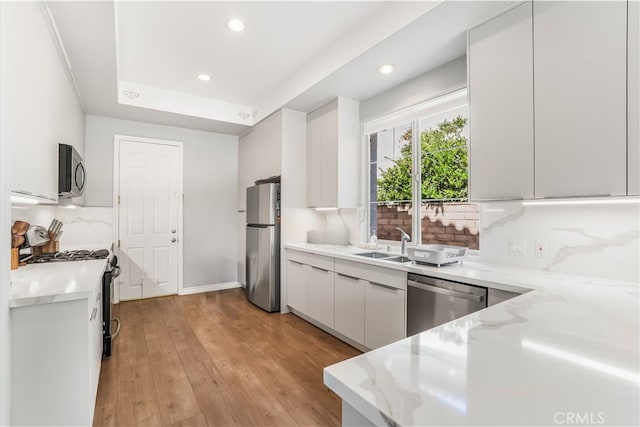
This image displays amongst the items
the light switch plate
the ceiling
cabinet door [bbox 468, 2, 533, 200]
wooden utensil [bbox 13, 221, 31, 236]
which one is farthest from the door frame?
the light switch plate

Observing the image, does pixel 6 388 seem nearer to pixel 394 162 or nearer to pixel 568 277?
pixel 568 277

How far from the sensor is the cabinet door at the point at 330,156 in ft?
11.5

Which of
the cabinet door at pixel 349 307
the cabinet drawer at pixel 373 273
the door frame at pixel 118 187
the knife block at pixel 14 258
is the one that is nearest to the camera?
the knife block at pixel 14 258

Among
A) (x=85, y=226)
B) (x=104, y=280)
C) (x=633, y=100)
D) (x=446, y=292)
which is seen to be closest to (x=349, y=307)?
(x=446, y=292)

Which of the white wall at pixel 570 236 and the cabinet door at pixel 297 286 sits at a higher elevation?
the white wall at pixel 570 236

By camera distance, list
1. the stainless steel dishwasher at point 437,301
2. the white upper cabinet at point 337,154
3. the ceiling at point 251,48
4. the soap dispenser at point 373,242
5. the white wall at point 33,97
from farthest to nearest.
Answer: the white upper cabinet at point 337,154, the soap dispenser at point 373,242, the ceiling at point 251,48, the stainless steel dishwasher at point 437,301, the white wall at point 33,97

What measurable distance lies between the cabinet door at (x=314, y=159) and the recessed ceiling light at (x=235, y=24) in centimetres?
141

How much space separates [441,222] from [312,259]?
1363mm

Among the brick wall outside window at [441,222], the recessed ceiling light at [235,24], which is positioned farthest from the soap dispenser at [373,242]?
the recessed ceiling light at [235,24]

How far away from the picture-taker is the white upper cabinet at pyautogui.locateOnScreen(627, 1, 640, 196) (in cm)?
145

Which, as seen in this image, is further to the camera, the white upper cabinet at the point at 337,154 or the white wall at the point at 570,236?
the white upper cabinet at the point at 337,154

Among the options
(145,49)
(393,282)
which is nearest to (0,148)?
(145,49)

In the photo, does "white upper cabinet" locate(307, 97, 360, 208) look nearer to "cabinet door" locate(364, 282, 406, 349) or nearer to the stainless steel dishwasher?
"cabinet door" locate(364, 282, 406, 349)

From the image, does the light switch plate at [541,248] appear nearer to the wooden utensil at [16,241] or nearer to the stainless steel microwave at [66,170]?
the stainless steel microwave at [66,170]
